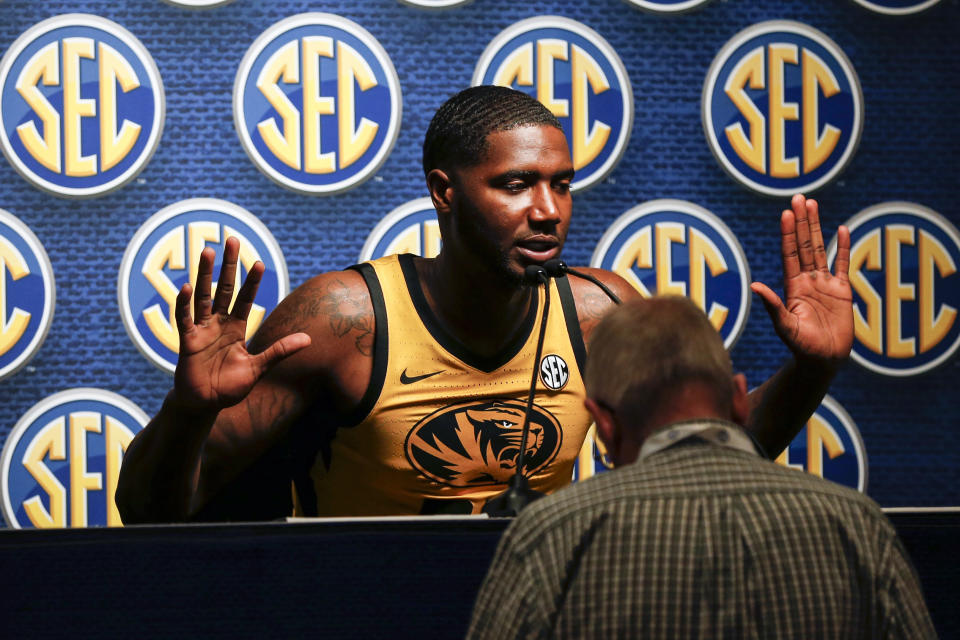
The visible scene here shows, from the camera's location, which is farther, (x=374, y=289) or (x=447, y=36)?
(x=447, y=36)

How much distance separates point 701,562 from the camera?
1.75 feet

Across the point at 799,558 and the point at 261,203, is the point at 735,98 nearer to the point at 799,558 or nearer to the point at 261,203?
the point at 261,203

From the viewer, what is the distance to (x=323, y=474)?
125 cm

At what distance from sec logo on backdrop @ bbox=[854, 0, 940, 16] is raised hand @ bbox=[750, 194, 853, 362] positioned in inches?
29.3

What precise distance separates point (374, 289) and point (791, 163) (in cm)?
84

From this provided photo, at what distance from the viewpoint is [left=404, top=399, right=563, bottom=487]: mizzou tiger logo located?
119cm

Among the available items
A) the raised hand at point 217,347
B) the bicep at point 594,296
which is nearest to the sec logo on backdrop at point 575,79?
the bicep at point 594,296

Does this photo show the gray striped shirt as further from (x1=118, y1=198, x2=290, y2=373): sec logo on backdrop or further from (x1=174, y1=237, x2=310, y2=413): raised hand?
(x1=118, y1=198, x2=290, y2=373): sec logo on backdrop

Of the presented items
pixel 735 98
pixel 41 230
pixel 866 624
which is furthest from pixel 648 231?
pixel 866 624

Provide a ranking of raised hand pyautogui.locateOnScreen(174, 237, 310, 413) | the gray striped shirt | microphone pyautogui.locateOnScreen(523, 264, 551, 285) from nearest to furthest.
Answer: the gray striped shirt < raised hand pyautogui.locateOnScreen(174, 237, 310, 413) < microphone pyautogui.locateOnScreen(523, 264, 551, 285)

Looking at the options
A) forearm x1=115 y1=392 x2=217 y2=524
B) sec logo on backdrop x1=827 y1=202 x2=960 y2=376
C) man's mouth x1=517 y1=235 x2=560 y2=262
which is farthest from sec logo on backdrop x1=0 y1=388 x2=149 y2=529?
sec logo on backdrop x1=827 y1=202 x2=960 y2=376

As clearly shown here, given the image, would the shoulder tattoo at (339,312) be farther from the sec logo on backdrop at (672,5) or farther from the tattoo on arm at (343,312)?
the sec logo on backdrop at (672,5)

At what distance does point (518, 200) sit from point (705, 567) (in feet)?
2.29

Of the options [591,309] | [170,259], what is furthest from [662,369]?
[170,259]
